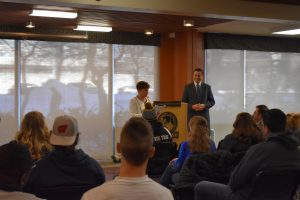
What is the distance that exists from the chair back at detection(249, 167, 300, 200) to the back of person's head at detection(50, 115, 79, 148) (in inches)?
51.7

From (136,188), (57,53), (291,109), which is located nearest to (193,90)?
(57,53)

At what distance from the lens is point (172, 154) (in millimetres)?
5086

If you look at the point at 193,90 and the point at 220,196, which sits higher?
the point at 193,90

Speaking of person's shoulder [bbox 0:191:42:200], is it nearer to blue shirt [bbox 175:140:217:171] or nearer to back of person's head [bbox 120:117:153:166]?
back of person's head [bbox 120:117:153:166]

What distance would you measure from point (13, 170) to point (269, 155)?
1.90 meters

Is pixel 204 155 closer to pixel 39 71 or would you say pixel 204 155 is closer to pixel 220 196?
pixel 220 196

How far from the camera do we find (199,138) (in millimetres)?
4117

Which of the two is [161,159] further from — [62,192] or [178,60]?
[178,60]

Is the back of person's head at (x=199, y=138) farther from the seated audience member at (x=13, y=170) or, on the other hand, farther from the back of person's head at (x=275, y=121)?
the seated audience member at (x=13, y=170)

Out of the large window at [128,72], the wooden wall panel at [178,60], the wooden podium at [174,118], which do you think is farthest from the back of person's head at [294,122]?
the large window at [128,72]

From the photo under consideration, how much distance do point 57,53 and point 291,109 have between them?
215 inches

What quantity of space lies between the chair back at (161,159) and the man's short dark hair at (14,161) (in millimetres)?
2989

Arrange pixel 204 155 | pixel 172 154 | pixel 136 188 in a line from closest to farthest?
pixel 136 188 → pixel 204 155 → pixel 172 154

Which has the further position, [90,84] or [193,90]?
[90,84]
